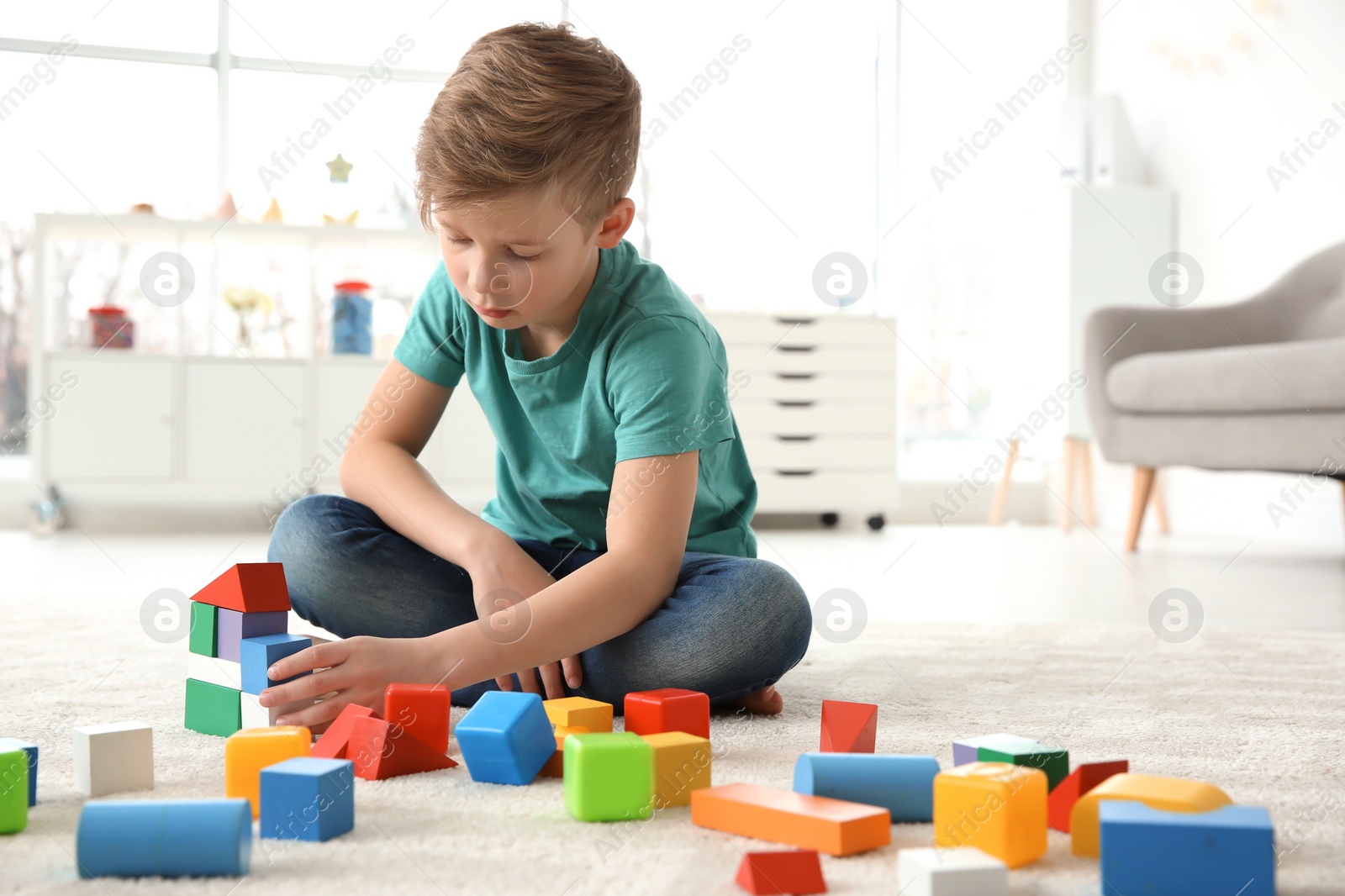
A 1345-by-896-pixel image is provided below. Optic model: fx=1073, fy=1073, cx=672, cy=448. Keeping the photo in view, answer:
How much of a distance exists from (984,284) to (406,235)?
226cm

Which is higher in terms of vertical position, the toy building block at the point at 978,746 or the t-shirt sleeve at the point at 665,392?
the t-shirt sleeve at the point at 665,392

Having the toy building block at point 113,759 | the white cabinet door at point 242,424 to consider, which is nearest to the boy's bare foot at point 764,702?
the toy building block at point 113,759

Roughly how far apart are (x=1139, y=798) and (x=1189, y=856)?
48 millimetres

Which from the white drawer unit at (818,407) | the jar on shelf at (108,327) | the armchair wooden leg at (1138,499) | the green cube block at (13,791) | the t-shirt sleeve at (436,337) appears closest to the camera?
the green cube block at (13,791)

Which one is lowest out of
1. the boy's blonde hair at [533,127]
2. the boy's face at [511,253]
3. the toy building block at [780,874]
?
the toy building block at [780,874]

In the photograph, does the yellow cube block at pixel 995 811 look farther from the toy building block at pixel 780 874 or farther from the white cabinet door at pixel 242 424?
the white cabinet door at pixel 242 424

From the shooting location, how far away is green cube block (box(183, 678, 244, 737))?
818mm

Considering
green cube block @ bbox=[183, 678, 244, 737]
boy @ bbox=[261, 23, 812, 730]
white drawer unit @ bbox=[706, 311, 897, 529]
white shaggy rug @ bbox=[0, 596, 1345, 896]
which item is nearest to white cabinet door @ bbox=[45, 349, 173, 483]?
white shaggy rug @ bbox=[0, 596, 1345, 896]

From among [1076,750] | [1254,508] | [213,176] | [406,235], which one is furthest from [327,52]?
[1076,750]

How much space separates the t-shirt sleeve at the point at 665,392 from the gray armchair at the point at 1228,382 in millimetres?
1717

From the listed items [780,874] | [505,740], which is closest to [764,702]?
[505,740]

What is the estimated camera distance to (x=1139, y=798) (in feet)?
1.82

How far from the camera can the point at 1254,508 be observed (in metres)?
3.24

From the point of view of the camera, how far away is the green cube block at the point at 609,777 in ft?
2.07
